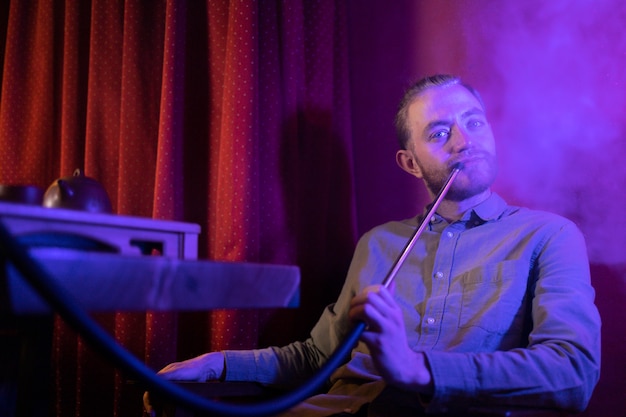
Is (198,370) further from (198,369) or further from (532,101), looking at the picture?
(532,101)

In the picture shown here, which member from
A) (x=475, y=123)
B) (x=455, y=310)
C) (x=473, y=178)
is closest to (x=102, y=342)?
(x=455, y=310)

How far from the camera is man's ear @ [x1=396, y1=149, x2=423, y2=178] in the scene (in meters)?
1.58

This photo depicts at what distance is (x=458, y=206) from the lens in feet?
4.73

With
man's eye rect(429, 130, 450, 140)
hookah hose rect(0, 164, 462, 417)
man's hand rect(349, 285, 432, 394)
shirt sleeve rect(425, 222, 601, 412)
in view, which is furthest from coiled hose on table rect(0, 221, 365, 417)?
man's eye rect(429, 130, 450, 140)

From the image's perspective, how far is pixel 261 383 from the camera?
4.25 feet

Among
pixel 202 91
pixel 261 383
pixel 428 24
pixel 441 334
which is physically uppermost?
pixel 428 24

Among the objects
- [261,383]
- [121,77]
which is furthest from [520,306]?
[121,77]

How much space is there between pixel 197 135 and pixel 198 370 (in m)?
0.78

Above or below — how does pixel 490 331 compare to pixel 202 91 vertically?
below

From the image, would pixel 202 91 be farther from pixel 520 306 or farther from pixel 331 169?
pixel 520 306

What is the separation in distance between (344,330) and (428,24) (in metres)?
1.00

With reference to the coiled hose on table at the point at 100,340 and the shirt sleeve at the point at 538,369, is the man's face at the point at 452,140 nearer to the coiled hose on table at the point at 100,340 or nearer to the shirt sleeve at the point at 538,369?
the shirt sleeve at the point at 538,369

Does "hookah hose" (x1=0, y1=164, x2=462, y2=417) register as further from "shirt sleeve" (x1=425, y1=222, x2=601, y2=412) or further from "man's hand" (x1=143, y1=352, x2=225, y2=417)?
"man's hand" (x1=143, y1=352, x2=225, y2=417)

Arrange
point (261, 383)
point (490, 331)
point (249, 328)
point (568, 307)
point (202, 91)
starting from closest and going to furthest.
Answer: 1. point (568, 307)
2. point (490, 331)
3. point (261, 383)
4. point (249, 328)
5. point (202, 91)
